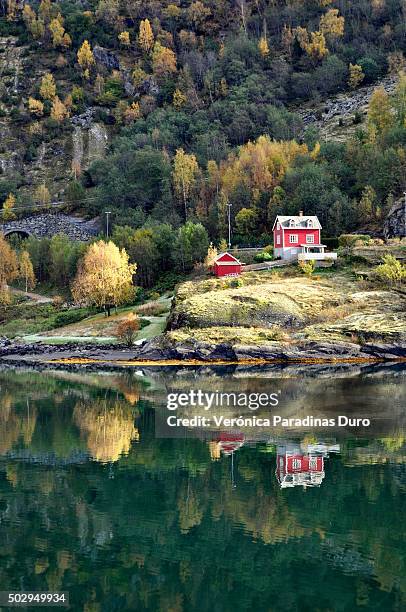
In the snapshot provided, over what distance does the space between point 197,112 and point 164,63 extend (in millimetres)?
25559

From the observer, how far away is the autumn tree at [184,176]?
11006 cm

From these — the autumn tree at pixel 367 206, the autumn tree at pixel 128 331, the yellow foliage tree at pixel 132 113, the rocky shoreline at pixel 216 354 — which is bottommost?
the rocky shoreline at pixel 216 354

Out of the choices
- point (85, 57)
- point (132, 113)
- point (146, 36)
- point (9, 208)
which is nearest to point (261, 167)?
point (9, 208)

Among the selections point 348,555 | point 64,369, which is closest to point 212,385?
point 64,369

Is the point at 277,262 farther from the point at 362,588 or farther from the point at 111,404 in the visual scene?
the point at 362,588

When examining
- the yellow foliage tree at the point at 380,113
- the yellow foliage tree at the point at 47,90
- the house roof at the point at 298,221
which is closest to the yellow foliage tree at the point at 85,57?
the yellow foliage tree at the point at 47,90

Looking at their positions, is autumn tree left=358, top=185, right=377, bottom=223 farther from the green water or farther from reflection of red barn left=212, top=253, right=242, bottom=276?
the green water

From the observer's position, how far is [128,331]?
68.6 metres

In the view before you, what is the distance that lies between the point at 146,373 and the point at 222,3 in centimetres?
14023

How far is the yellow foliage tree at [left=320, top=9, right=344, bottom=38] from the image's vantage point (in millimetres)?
152875

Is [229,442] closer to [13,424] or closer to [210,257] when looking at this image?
[13,424]

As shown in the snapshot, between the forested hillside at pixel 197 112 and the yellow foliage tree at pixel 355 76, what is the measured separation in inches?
11.7

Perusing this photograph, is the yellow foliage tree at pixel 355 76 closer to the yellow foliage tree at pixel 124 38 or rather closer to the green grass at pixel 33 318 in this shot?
the yellow foliage tree at pixel 124 38

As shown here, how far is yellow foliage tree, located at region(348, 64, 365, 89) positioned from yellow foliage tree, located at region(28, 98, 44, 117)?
202 feet
